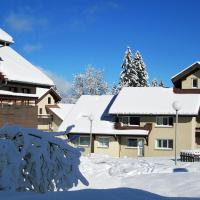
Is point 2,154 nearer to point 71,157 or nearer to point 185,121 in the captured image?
point 71,157

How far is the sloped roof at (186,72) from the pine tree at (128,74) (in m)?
30.5

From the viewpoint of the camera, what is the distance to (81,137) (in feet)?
138

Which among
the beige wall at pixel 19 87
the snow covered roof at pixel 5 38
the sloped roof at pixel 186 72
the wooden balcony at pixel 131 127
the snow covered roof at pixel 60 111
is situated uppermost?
the snow covered roof at pixel 5 38

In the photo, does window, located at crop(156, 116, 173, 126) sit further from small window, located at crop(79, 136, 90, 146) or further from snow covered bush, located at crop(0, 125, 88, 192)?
snow covered bush, located at crop(0, 125, 88, 192)

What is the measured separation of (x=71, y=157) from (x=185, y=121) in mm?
31564

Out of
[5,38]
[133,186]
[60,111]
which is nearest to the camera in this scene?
[133,186]

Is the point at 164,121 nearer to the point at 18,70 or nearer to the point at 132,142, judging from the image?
the point at 132,142

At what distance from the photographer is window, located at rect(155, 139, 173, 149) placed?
4084cm

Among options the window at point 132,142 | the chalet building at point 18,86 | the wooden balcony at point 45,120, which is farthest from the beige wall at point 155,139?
the wooden balcony at point 45,120

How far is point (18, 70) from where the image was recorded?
34969 millimetres

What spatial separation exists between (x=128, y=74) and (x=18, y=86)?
4220 centimetres

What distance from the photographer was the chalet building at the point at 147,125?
40406 millimetres

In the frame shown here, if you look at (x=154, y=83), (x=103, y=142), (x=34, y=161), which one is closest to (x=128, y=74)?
(x=154, y=83)

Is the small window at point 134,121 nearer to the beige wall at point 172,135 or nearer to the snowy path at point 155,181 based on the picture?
the beige wall at point 172,135
